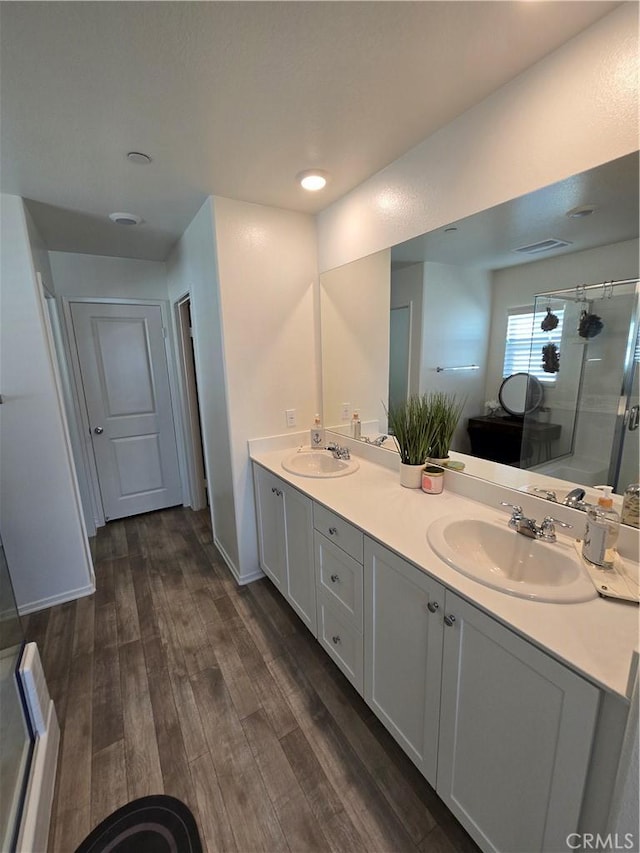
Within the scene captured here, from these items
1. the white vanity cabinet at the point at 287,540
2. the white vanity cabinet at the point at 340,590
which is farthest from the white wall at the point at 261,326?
the white vanity cabinet at the point at 340,590

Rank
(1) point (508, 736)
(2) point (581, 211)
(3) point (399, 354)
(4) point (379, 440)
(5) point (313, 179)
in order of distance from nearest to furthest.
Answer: (1) point (508, 736)
(2) point (581, 211)
(5) point (313, 179)
(3) point (399, 354)
(4) point (379, 440)

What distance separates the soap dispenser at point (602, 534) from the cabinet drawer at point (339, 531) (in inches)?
28.4

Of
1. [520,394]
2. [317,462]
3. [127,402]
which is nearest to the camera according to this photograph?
[520,394]

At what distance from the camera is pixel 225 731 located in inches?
58.8

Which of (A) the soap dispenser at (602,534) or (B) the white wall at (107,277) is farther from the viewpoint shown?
(B) the white wall at (107,277)

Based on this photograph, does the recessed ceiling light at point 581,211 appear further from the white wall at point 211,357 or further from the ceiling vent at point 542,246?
the white wall at point 211,357

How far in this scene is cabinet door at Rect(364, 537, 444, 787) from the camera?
111 cm

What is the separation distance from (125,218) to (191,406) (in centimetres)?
155

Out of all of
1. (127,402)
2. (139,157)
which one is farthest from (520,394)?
(127,402)

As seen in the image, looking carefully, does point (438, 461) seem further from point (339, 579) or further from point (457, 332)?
point (339, 579)

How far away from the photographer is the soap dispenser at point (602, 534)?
1041 millimetres

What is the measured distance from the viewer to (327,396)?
8.13 ft

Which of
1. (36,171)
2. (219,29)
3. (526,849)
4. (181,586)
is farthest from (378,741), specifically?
(36,171)

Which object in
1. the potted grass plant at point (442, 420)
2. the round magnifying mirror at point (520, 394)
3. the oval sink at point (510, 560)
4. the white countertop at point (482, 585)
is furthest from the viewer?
the potted grass plant at point (442, 420)
